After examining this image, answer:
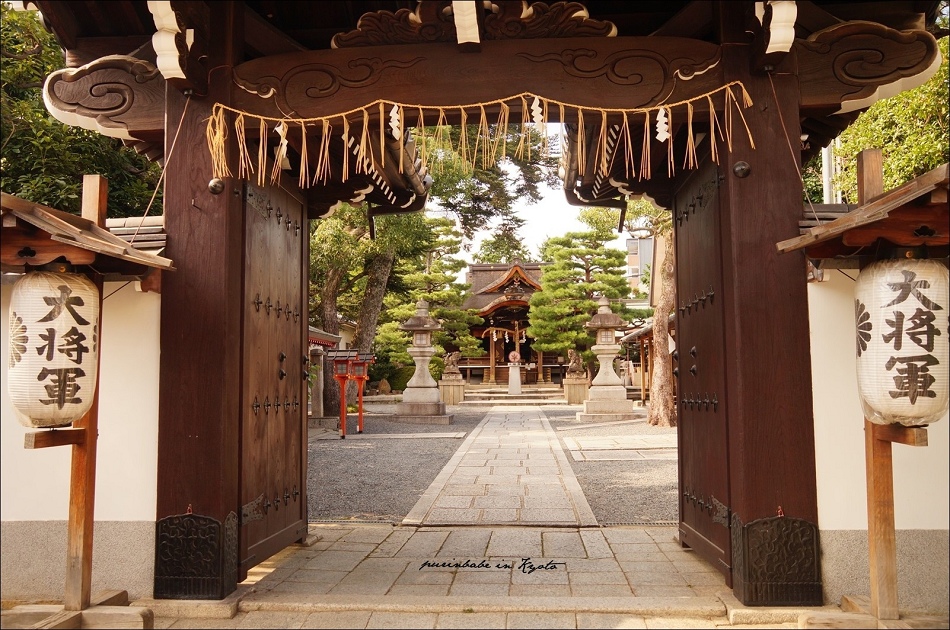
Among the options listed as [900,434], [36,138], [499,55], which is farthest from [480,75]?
[36,138]

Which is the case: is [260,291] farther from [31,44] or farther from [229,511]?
[31,44]

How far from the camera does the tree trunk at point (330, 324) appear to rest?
1895 centimetres

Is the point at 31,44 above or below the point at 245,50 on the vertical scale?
above

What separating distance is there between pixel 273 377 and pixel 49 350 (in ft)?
5.34

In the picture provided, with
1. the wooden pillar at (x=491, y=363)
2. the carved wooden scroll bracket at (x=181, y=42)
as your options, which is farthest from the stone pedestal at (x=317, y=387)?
the wooden pillar at (x=491, y=363)

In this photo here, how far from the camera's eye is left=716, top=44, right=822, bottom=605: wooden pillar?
3.65 metres

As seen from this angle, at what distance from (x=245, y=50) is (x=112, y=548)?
125 inches

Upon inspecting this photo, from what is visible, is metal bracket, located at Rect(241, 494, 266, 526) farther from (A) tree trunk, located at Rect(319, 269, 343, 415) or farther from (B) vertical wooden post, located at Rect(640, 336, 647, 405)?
(B) vertical wooden post, located at Rect(640, 336, 647, 405)

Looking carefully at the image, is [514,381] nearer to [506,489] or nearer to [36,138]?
[506,489]

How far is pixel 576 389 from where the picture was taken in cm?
2470

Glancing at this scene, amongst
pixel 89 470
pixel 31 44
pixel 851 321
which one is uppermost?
pixel 31 44

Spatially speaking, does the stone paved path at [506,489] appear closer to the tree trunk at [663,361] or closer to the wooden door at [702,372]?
the wooden door at [702,372]

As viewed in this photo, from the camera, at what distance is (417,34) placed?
408 centimetres

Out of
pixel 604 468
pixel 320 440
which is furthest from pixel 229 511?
A: pixel 320 440
